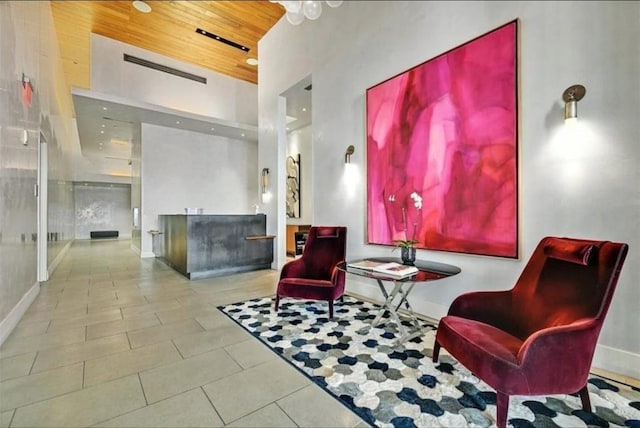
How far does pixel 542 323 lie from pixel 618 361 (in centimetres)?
79

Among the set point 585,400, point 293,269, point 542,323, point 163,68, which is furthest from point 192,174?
point 585,400

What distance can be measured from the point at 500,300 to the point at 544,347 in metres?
0.62

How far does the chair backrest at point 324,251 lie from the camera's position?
3.51 meters

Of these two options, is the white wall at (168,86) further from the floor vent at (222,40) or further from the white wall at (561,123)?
the white wall at (561,123)

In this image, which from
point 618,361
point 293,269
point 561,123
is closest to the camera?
point 618,361

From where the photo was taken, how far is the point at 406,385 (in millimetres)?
1830

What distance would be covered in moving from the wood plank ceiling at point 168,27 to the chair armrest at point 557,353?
620 cm

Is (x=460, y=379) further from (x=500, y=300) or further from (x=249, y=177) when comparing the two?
(x=249, y=177)

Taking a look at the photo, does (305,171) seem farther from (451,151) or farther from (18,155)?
(18,155)

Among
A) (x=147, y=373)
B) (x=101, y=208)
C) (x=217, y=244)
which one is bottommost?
(x=147, y=373)

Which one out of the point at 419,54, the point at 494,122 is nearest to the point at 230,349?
the point at 494,122

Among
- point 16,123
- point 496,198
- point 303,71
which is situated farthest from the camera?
point 303,71

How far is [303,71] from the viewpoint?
4.91 meters

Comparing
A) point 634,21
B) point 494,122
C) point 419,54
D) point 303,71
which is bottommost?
point 494,122
